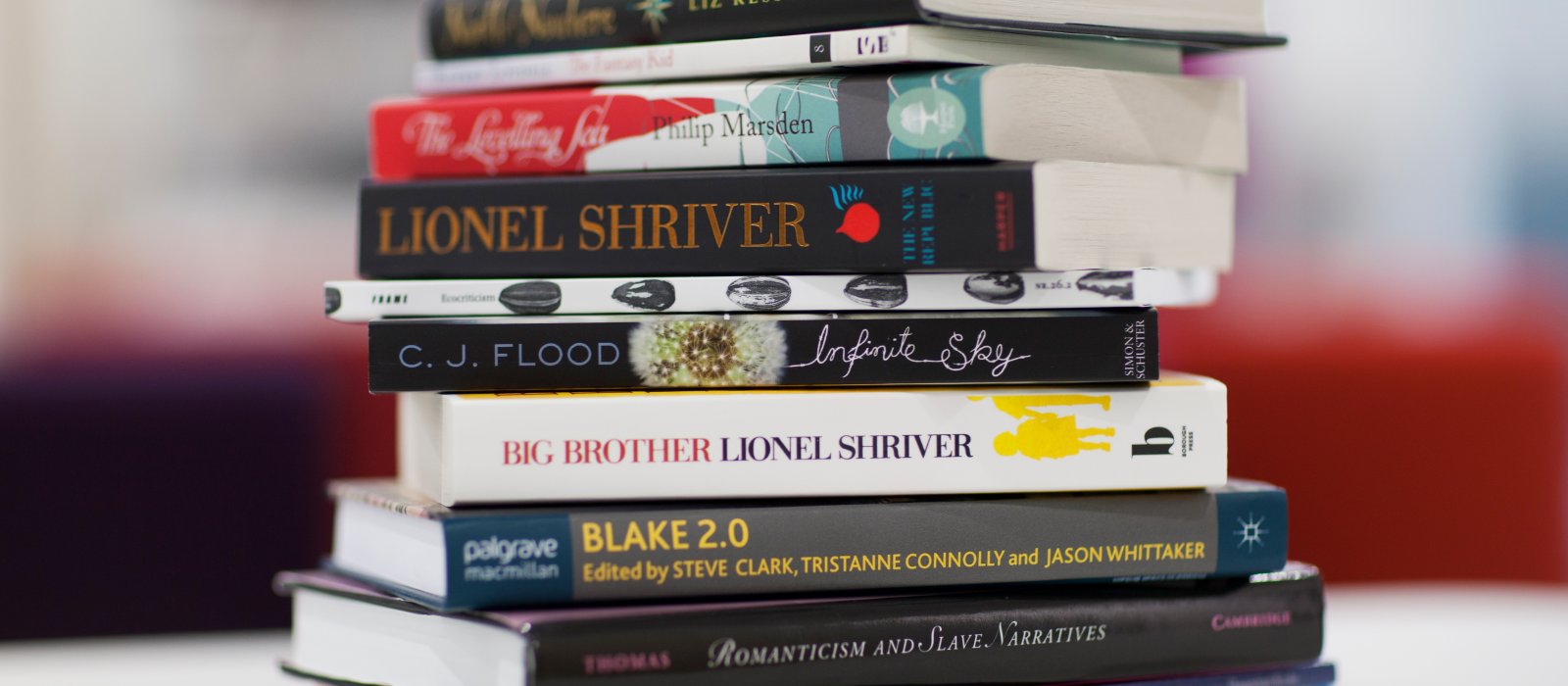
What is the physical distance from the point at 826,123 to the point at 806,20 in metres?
0.05

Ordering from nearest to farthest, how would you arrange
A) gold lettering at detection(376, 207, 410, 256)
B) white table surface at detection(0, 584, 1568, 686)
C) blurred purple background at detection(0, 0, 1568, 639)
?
1. gold lettering at detection(376, 207, 410, 256)
2. white table surface at detection(0, 584, 1568, 686)
3. blurred purple background at detection(0, 0, 1568, 639)

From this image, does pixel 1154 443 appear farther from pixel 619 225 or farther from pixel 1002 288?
pixel 619 225

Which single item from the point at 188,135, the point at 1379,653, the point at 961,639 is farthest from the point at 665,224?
the point at 188,135

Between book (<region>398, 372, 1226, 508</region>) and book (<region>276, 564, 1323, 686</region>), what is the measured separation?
0.05 meters

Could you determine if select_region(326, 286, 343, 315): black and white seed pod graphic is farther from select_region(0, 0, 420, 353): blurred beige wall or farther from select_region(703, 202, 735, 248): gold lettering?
select_region(0, 0, 420, 353): blurred beige wall

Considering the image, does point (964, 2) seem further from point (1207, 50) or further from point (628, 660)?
point (628, 660)

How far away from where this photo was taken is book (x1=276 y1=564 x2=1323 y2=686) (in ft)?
2.09

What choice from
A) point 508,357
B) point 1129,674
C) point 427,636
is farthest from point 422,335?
point 1129,674

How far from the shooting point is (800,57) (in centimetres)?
71

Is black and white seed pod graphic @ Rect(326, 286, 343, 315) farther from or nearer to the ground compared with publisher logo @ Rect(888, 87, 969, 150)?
nearer to the ground

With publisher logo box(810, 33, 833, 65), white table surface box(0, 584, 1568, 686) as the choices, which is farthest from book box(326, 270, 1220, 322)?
white table surface box(0, 584, 1568, 686)

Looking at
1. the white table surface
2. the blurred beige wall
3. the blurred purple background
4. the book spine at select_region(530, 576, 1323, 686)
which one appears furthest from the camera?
the blurred beige wall

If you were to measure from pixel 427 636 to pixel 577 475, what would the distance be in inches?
4.3

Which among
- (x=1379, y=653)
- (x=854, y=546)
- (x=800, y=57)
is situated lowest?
(x=1379, y=653)
